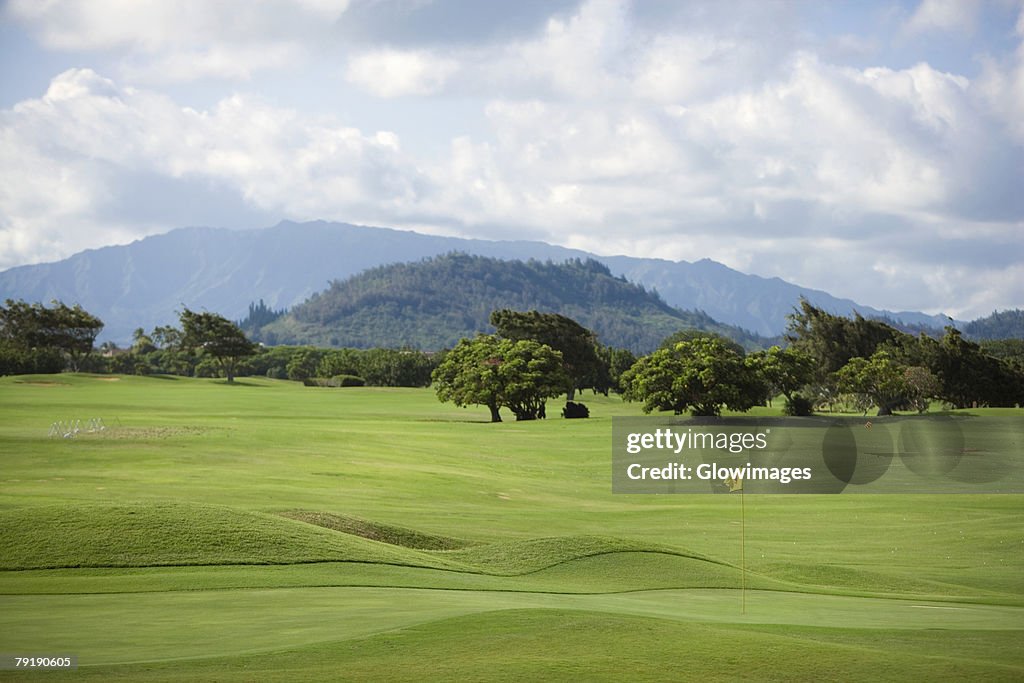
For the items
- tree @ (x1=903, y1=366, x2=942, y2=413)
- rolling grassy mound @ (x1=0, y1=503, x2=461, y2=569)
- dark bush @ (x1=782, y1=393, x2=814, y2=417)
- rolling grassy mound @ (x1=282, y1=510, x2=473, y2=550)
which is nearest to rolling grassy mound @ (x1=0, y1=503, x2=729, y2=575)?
rolling grassy mound @ (x1=0, y1=503, x2=461, y2=569)

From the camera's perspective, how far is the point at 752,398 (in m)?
59.3

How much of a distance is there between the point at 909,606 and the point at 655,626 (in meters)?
6.20

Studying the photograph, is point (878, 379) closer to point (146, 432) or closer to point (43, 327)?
point (146, 432)

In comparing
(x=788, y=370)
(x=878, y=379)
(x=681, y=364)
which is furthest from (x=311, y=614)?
(x=878, y=379)

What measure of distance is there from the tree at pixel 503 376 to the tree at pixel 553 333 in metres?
10.9

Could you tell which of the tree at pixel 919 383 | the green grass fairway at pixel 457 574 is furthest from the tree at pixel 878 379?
the green grass fairway at pixel 457 574

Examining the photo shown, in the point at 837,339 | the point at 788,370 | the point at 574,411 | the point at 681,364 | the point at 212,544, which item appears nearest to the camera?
the point at 212,544

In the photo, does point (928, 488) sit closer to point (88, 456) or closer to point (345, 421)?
point (88, 456)

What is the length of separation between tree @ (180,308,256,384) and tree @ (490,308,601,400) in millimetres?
37657

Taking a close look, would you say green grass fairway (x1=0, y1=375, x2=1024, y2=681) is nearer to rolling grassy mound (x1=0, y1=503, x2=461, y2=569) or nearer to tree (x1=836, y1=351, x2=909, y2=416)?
rolling grassy mound (x1=0, y1=503, x2=461, y2=569)

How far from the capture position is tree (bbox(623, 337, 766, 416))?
58.4 meters

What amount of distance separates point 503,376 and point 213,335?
50.9m

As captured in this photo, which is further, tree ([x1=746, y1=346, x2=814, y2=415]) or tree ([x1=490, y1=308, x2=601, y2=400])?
tree ([x1=490, y1=308, x2=601, y2=400])

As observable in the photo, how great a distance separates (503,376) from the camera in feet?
→ 223
